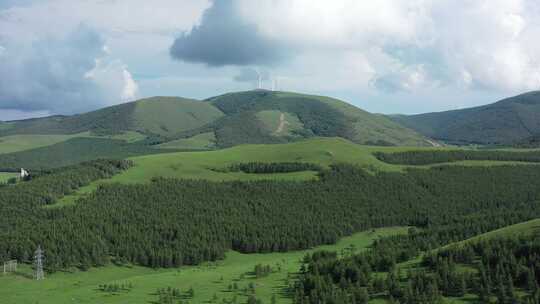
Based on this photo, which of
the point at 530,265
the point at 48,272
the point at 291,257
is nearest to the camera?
the point at 530,265

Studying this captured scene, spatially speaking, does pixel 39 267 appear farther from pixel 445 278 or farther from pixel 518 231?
pixel 518 231

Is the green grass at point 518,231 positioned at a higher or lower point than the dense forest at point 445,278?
higher

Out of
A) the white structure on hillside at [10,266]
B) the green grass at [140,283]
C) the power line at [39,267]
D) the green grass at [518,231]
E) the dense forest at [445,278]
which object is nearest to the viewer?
the dense forest at [445,278]

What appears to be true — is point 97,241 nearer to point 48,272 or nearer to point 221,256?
point 48,272

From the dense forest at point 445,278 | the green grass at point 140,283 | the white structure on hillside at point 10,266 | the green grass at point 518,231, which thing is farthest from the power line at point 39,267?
the green grass at point 518,231

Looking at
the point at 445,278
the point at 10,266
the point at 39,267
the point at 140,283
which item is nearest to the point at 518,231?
the point at 445,278

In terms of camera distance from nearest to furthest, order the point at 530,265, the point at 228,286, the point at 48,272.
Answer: the point at 530,265
the point at 228,286
the point at 48,272

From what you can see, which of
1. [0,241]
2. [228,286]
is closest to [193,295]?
[228,286]

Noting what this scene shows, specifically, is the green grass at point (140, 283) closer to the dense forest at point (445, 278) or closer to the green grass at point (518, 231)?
the dense forest at point (445, 278)
